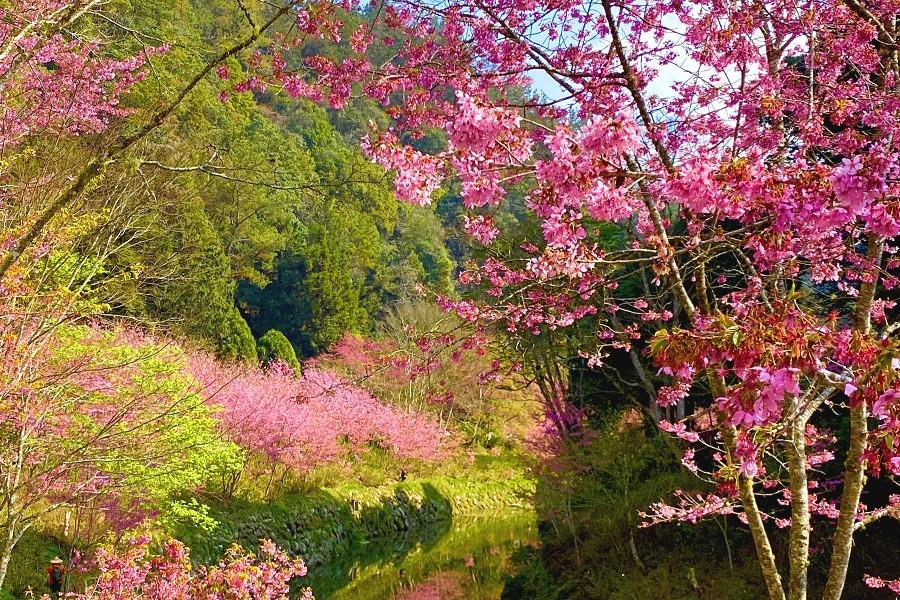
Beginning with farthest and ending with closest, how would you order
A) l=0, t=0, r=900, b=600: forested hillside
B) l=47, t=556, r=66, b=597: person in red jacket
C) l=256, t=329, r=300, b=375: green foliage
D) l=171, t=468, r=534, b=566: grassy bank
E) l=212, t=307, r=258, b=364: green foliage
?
l=256, t=329, r=300, b=375: green foliage → l=212, t=307, r=258, b=364: green foliage → l=171, t=468, r=534, b=566: grassy bank → l=47, t=556, r=66, b=597: person in red jacket → l=0, t=0, r=900, b=600: forested hillside

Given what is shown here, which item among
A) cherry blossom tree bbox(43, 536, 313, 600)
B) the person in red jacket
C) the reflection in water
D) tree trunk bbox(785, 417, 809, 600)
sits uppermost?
tree trunk bbox(785, 417, 809, 600)

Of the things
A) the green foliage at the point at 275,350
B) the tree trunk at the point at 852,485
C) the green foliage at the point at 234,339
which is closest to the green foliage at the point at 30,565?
the tree trunk at the point at 852,485

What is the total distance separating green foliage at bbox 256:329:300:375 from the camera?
24.8 meters

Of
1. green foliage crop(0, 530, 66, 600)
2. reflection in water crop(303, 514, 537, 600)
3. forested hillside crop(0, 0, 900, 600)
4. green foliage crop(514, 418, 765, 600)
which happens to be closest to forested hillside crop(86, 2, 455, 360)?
forested hillside crop(0, 0, 900, 600)

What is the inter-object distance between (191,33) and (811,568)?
33.1m

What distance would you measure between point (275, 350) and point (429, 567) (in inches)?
497

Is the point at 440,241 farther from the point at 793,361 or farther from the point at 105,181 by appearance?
the point at 793,361

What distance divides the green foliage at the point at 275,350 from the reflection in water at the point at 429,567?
8.50 meters

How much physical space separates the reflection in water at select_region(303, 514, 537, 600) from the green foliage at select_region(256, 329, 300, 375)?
334 inches

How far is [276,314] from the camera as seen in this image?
33.1m

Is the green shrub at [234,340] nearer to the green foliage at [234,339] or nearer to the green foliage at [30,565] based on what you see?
the green foliage at [234,339]

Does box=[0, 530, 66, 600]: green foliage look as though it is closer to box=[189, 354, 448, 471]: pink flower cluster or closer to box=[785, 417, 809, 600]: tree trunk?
box=[189, 354, 448, 471]: pink flower cluster

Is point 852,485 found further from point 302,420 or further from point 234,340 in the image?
point 234,340

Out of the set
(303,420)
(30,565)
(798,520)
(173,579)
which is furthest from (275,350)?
(798,520)
